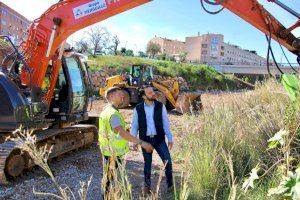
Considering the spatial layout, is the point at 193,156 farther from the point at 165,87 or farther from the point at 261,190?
the point at 165,87

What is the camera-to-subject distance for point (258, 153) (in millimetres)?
6891

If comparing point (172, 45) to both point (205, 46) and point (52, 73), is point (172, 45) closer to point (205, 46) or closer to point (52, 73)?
point (205, 46)

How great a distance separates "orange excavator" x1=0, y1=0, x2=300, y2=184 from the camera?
8.30 m

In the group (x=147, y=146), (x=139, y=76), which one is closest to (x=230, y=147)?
(x=147, y=146)

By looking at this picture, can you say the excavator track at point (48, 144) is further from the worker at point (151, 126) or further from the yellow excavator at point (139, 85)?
the yellow excavator at point (139, 85)

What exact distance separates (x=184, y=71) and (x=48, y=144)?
4820cm

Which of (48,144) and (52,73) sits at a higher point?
(52,73)

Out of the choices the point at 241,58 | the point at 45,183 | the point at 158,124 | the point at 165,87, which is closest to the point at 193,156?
the point at 158,124

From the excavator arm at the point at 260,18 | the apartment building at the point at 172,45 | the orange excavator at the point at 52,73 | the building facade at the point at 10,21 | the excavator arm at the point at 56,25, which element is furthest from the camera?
the apartment building at the point at 172,45

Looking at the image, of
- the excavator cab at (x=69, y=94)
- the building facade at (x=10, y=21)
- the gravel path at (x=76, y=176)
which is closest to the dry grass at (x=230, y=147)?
the gravel path at (x=76, y=176)

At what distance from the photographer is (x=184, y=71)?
57.0m

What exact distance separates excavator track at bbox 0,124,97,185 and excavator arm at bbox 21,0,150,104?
1.12 meters

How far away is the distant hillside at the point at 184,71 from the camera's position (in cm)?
4547

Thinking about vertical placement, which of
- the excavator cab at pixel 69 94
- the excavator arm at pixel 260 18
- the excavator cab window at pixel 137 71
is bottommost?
the excavator cab at pixel 69 94
